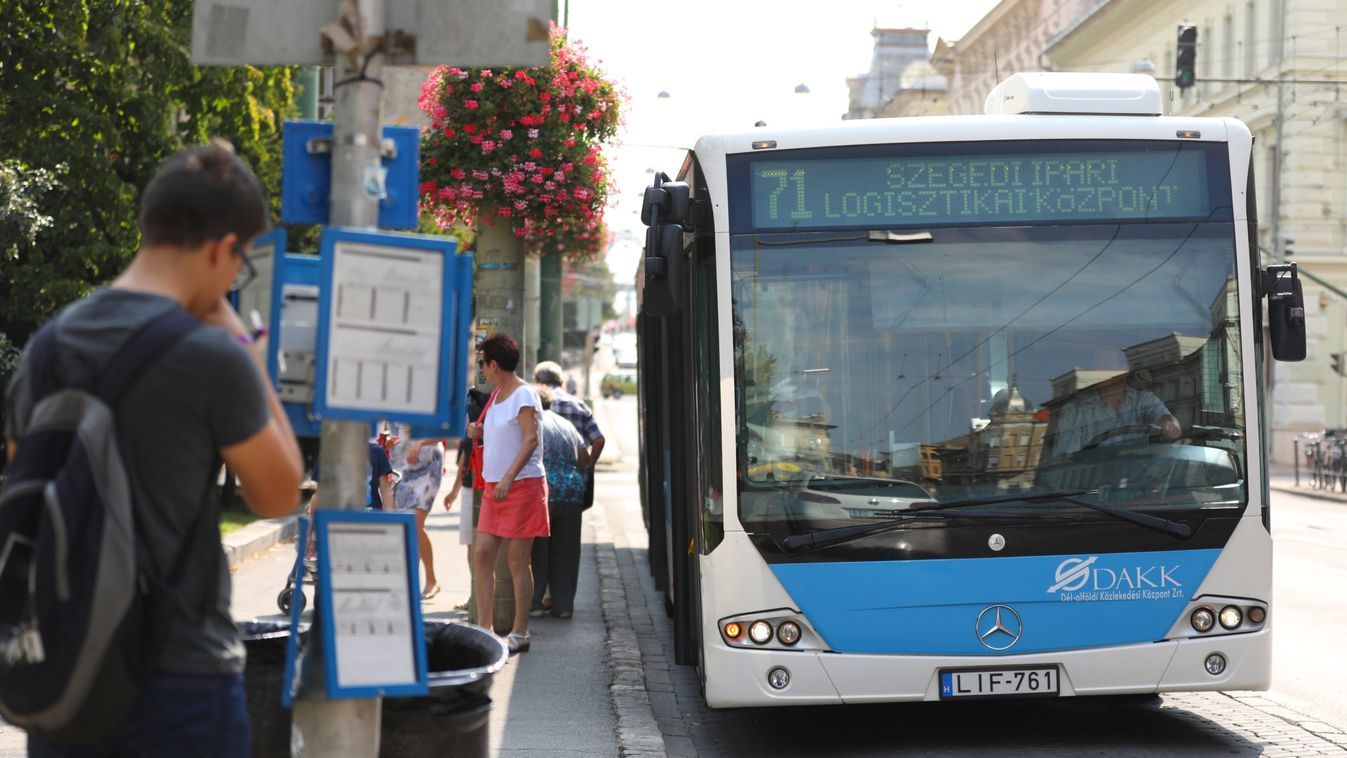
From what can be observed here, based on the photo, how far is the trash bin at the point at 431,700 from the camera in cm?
409

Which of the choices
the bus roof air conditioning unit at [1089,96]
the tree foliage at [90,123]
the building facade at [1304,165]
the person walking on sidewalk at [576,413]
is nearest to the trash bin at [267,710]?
the bus roof air conditioning unit at [1089,96]

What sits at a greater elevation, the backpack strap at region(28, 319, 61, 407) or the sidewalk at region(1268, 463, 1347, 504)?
the backpack strap at region(28, 319, 61, 407)

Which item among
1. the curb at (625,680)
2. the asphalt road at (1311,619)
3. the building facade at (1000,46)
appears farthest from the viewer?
the building facade at (1000,46)

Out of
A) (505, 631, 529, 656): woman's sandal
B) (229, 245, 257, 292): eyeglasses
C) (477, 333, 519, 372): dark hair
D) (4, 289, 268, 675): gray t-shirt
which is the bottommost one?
(505, 631, 529, 656): woman's sandal

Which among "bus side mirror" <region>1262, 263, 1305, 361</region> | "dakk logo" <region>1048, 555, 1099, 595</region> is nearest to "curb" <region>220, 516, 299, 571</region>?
"dakk logo" <region>1048, 555, 1099, 595</region>

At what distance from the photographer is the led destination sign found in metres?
7.46

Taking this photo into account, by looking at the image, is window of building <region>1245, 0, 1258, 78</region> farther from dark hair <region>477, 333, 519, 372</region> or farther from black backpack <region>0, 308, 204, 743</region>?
black backpack <region>0, 308, 204, 743</region>

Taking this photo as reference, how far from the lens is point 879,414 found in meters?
7.21

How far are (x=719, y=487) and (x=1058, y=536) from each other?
1.45 metres

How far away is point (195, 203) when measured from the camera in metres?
3.06

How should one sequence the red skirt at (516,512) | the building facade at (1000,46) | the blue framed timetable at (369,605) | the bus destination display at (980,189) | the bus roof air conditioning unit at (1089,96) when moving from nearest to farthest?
the blue framed timetable at (369,605), the bus destination display at (980,189), the bus roof air conditioning unit at (1089,96), the red skirt at (516,512), the building facade at (1000,46)

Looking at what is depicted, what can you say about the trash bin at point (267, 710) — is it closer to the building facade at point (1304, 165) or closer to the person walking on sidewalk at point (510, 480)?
the person walking on sidewalk at point (510, 480)

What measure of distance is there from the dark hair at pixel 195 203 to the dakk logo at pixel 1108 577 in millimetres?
4873

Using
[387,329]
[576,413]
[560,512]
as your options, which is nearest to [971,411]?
[387,329]
